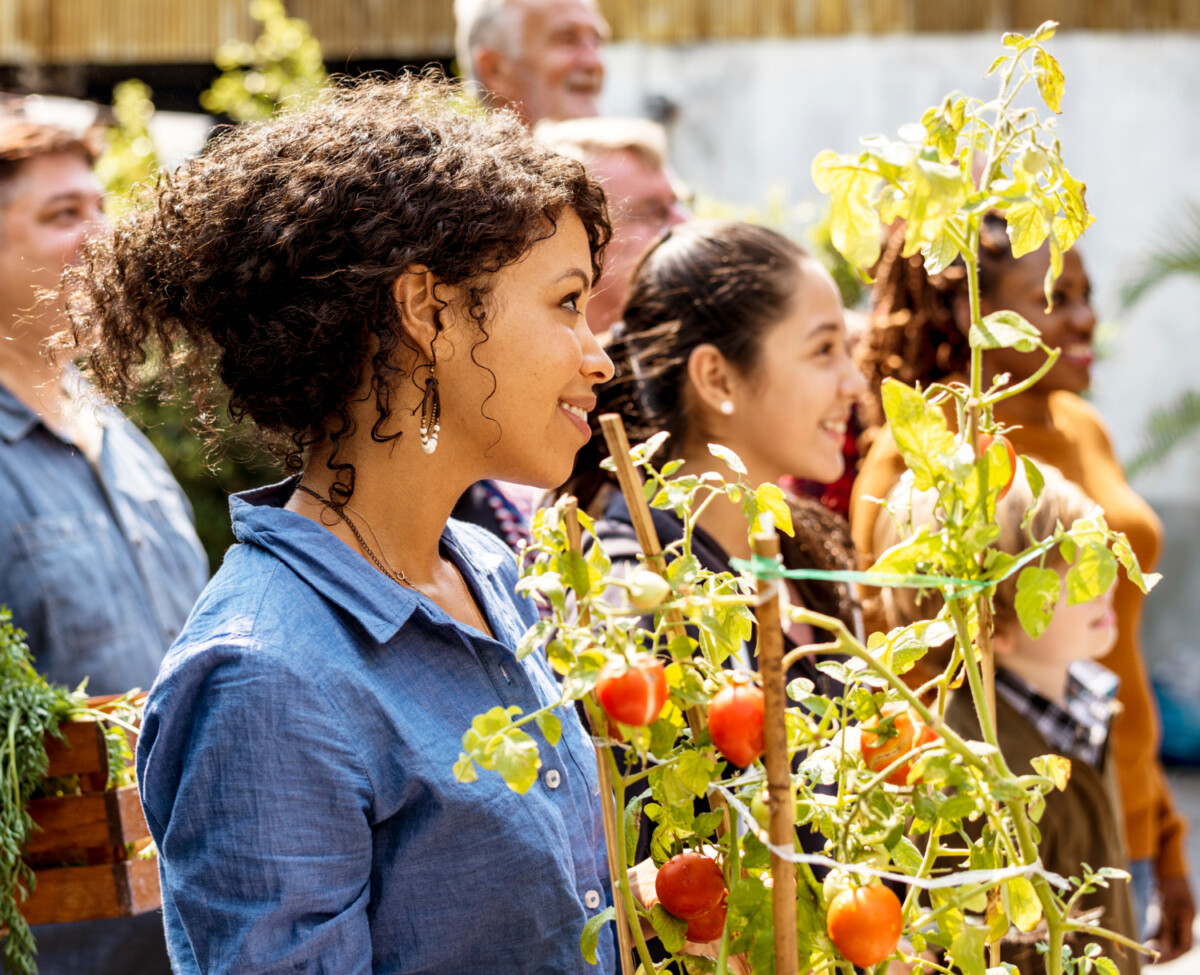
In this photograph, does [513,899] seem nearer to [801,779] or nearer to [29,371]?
[801,779]

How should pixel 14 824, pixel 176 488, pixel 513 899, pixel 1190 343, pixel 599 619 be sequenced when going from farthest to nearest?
pixel 1190 343
pixel 176 488
pixel 14 824
pixel 513 899
pixel 599 619

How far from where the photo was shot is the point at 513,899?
1117 millimetres

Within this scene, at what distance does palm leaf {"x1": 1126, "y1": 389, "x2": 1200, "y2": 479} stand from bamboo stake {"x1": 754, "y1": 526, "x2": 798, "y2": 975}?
18.7 ft

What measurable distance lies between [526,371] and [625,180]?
1.60m

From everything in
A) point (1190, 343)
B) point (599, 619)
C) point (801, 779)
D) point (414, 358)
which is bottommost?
point (1190, 343)

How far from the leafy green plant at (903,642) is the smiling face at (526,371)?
30 cm

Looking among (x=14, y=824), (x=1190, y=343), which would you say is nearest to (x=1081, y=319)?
(x=14, y=824)

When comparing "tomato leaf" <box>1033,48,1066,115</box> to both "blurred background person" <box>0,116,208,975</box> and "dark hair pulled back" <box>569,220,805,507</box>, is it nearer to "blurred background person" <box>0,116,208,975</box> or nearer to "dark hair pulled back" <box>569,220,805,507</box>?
"dark hair pulled back" <box>569,220,805,507</box>

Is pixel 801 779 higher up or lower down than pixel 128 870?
higher up

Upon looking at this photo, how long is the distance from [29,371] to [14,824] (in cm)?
112

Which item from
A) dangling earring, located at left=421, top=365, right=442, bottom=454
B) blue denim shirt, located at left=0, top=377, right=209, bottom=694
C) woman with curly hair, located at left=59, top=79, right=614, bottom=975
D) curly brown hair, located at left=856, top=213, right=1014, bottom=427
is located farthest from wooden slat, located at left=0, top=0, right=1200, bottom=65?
dangling earring, located at left=421, top=365, right=442, bottom=454

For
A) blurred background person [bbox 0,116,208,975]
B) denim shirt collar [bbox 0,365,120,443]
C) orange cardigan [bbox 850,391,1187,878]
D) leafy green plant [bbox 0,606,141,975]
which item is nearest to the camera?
leafy green plant [bbox 0,606,141,975]

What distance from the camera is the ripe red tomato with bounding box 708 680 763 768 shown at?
2.71ft

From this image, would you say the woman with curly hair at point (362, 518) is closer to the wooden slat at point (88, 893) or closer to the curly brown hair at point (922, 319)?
the wooden slat at point (88, 893)
